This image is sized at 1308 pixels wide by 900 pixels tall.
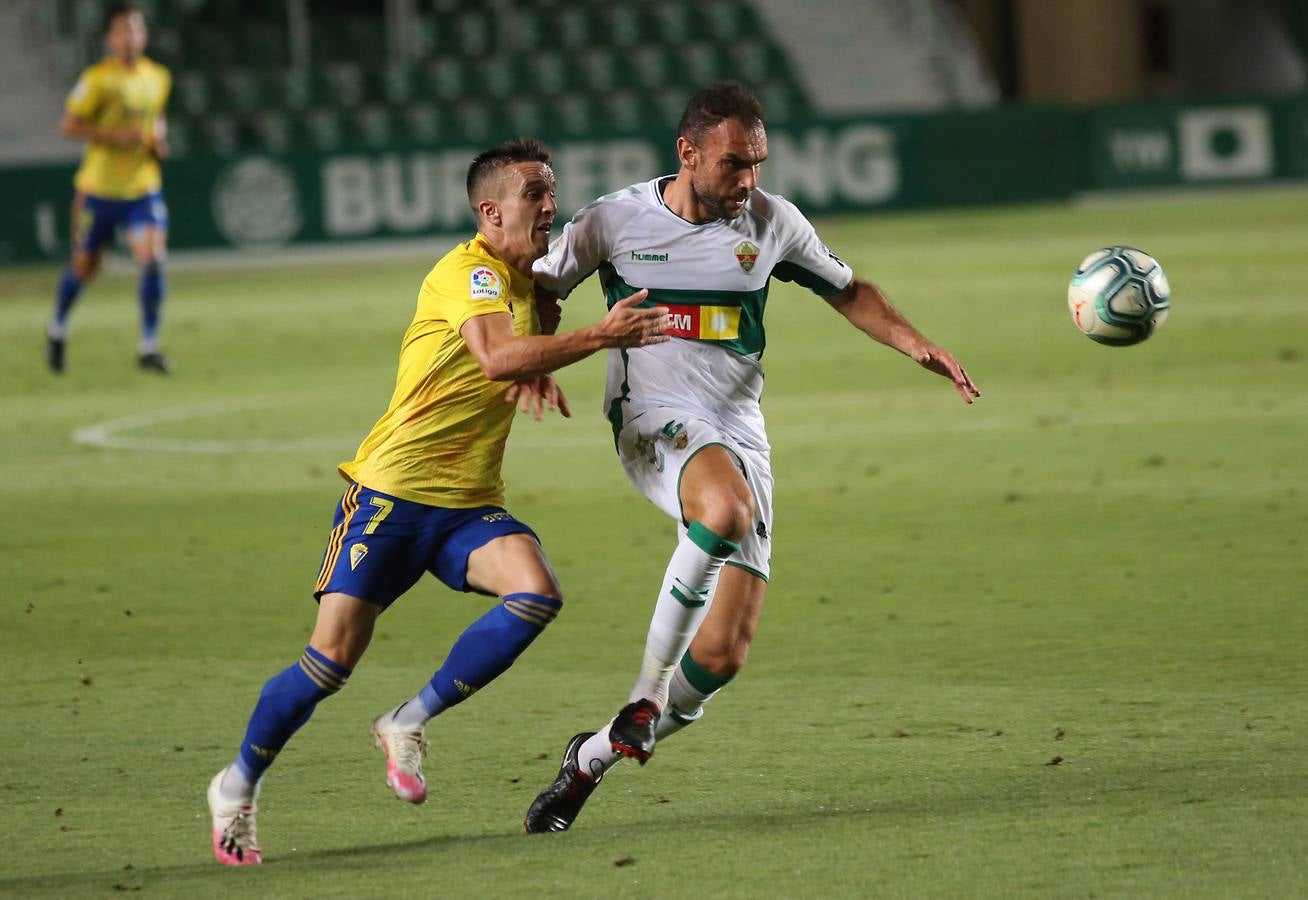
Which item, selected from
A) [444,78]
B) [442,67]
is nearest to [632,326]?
[444,78]

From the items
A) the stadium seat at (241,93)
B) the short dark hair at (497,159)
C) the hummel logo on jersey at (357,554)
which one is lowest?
the hummel logo on jersey at (357,554)

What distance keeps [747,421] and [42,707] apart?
8.47 ft

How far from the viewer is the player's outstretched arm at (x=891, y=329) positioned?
5859 mm

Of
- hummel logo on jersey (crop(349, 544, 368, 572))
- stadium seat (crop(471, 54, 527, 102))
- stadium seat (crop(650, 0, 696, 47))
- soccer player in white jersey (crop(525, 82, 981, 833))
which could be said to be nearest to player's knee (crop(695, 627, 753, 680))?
soccer player in white jersey (crop(525, 82, 981, 833))

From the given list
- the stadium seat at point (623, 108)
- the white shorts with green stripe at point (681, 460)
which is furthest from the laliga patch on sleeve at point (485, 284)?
the stadium seat at point (623, 108)

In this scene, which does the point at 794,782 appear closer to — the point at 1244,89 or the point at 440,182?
the point at 440,182

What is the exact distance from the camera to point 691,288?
576cm

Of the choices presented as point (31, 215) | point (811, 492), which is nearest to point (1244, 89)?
point (31, 215)

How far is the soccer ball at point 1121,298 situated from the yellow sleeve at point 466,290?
2.12 m

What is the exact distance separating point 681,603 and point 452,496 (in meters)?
0.66

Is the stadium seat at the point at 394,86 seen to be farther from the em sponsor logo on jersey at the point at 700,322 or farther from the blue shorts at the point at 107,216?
the em sponsor logo on jersey at the point at 700,322

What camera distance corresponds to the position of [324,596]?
5191mm

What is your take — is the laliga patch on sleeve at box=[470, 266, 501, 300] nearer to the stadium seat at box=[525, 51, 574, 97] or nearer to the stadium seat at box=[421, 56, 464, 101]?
the stadium seat at box=[421, 56, 464, 101]

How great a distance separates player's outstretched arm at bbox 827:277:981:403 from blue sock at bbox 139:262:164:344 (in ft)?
35.1
